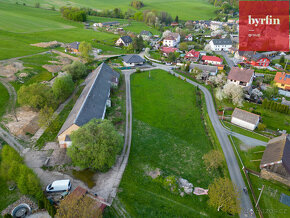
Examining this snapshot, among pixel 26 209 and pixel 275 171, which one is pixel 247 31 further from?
pixel 26 209

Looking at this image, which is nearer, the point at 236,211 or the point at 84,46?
the point at 236,211

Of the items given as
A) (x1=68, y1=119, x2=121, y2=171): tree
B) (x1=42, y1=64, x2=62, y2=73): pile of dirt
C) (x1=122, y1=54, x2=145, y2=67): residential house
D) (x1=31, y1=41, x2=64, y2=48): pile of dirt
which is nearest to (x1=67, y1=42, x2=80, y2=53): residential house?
(x1=31, y1=41, x2=64, y2=48): pile of dirt

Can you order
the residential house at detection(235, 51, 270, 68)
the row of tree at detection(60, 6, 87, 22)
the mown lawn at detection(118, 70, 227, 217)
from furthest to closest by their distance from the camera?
the row of tree at detection(60, 6, 87, 22), the residential house at detection(235, 51, 270, 68), the mown lawn at detection(118, 70, 227, 217)

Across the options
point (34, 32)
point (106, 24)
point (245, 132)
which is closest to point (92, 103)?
point (245, 132)

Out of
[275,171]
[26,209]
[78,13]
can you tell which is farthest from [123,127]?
[78,13]

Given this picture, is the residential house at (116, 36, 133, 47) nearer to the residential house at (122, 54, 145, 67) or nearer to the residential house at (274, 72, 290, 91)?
the residential house at (122, 54, 145, 67)

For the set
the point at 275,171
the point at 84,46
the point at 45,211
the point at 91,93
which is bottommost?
the point at 45,211

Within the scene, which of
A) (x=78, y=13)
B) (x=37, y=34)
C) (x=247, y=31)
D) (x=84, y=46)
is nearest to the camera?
(x=84, y=46)
